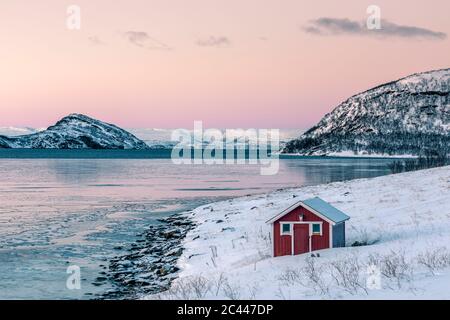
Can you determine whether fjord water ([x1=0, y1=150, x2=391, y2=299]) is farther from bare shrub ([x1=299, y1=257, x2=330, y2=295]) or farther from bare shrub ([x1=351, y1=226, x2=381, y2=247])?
bare shrub ([x1=351, y1=226, x2=381, y2=247])

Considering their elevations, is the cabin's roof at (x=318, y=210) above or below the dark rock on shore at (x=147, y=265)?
above

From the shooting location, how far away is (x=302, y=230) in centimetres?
2044

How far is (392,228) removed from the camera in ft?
80.6

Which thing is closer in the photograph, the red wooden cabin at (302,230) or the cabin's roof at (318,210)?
the cabin's roof at (318,210)

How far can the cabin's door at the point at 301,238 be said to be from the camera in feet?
66.8

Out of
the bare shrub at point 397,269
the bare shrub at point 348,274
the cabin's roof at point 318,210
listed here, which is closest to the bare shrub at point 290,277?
the bare shrub at point 348,274

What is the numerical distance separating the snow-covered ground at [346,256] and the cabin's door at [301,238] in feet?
2.02

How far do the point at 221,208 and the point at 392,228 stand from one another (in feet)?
58.9

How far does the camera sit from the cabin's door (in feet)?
66.8

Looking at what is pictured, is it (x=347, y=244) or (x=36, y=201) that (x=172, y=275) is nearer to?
(x=347, y=244)

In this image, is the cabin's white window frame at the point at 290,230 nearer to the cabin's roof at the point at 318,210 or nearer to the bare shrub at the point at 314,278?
the cabin's roof at the point at 318,210

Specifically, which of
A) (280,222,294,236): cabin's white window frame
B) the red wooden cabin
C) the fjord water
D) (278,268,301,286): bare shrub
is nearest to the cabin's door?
the red wooden cabin

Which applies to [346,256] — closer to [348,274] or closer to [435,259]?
[435,259]
